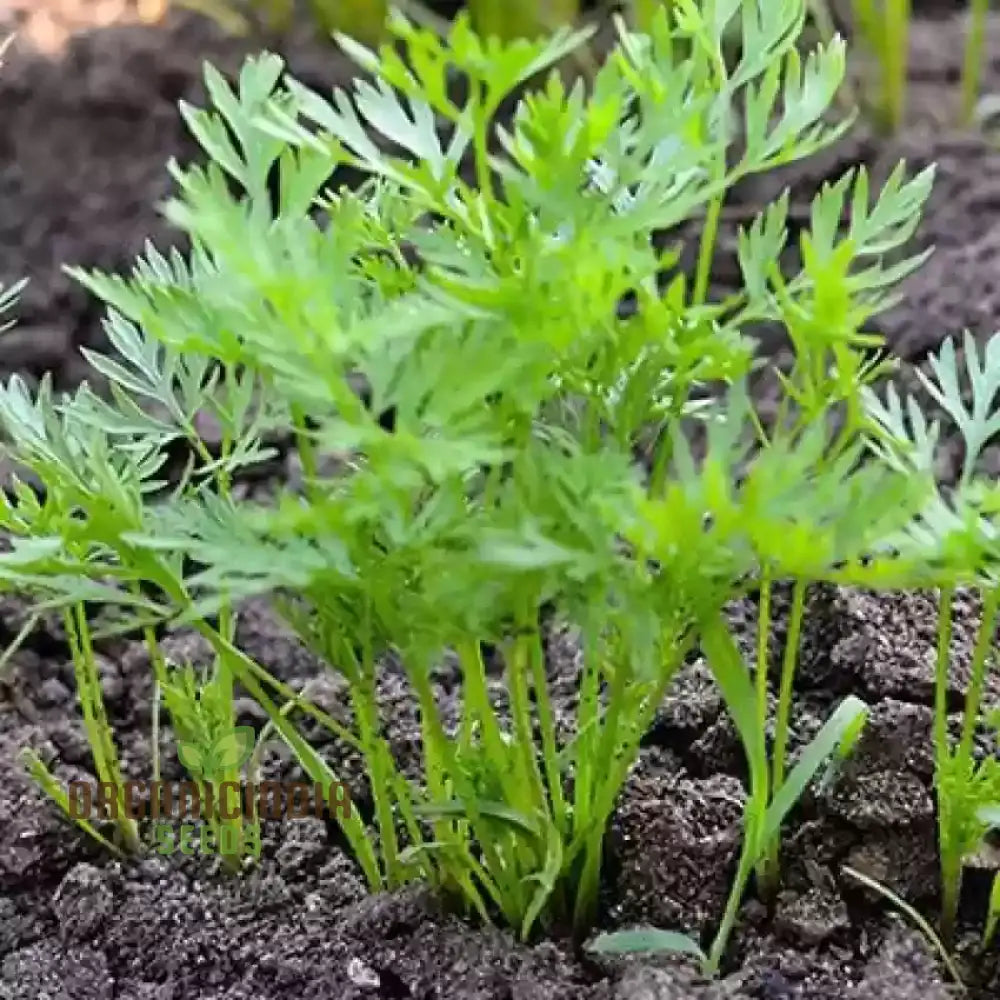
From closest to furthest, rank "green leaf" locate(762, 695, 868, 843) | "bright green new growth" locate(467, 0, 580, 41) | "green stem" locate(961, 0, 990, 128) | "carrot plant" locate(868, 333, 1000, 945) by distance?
"carrot plant" locate(868, 333, 1000, 945) < "green leaf" locate(762, 695, 868, 843) < "green stem" locate(961, 0, 990, 128) < "bright green new growth" locate(467, 0, 580, 41)

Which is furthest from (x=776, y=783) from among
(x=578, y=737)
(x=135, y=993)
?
(x=135, y=993)

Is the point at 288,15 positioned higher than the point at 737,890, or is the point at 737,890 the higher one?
the point at 288,15

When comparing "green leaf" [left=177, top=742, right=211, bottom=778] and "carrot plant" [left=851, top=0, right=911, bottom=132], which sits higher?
"carrot plant" [left=851, top=0, right=911, bottom=132]

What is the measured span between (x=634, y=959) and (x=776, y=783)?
0.10 meters

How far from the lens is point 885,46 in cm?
143

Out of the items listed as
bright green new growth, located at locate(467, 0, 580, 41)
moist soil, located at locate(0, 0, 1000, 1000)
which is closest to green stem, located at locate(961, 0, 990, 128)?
bright green new growth, located at locate(467, 0, 580, 41)

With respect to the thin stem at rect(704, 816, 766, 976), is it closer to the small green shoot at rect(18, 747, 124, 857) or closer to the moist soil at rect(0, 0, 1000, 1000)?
the moist soil at rect(0, 0, 1000, 1000)

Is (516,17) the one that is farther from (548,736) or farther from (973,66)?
(548,736)

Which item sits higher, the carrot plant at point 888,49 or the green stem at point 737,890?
the carrot plant at point 888,49

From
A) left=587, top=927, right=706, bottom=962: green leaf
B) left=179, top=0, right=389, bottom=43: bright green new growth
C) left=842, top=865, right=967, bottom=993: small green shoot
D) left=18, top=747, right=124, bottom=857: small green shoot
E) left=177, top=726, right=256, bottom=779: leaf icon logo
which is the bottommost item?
left=842, top=865, right=967, bottom=993: small green shoot

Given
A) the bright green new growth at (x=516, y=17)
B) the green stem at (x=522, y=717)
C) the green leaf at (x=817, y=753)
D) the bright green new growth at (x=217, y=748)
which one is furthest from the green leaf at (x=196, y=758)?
the bright green new growth at (x=516, y=17)

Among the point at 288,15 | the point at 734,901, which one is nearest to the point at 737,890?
the point at 734,901

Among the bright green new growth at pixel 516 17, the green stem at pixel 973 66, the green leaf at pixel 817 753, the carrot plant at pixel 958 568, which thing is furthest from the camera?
the bright green new growth at pixel 516 17

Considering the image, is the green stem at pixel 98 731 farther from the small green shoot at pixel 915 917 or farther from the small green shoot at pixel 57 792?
the small green shoot at pixel 915 917
